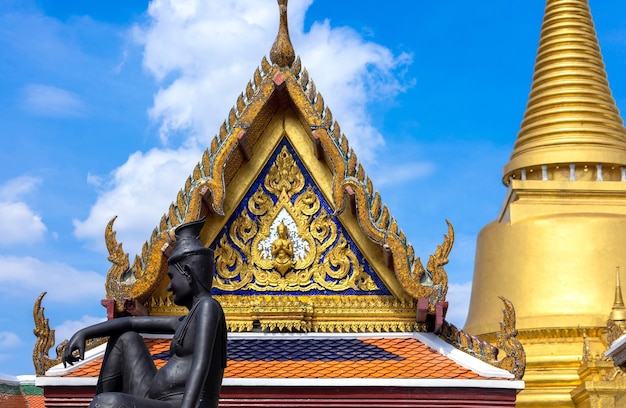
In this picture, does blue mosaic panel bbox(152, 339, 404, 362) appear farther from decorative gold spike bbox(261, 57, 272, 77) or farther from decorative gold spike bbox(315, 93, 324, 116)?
decorative gold spike bbox(261, 57, 272, 77)

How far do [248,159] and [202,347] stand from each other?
4.86 m

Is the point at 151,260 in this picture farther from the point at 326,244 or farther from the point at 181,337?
the point at 181,337

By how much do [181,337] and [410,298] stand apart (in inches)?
174

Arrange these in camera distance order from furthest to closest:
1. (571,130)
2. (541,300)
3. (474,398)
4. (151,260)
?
(571,130) < (541,300) < (151,260) < (474,398)

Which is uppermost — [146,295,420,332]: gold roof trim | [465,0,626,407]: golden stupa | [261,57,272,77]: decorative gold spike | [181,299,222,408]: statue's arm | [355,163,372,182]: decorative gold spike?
[465,0,626,407]: golden stupa

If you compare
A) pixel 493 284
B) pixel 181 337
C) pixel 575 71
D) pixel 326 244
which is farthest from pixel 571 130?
pixel 181 337

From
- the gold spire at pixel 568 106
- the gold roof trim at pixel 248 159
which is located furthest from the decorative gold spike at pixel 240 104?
the gold spire at pixel 568 106

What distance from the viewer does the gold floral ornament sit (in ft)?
31.5

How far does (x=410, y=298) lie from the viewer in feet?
31.1

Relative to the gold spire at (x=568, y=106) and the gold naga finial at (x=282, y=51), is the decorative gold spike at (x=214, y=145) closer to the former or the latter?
the gold naga finial at (x=282, y=51)

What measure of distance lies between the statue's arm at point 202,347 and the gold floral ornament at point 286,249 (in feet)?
14.3

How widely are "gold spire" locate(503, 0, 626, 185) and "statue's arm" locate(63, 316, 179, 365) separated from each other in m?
18.4

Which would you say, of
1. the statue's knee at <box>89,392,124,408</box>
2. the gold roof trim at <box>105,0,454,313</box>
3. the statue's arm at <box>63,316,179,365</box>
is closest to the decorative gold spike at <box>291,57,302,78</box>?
the gold roof trim at <box>105,0,454,313</box>

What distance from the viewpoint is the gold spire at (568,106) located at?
23.2 metres
